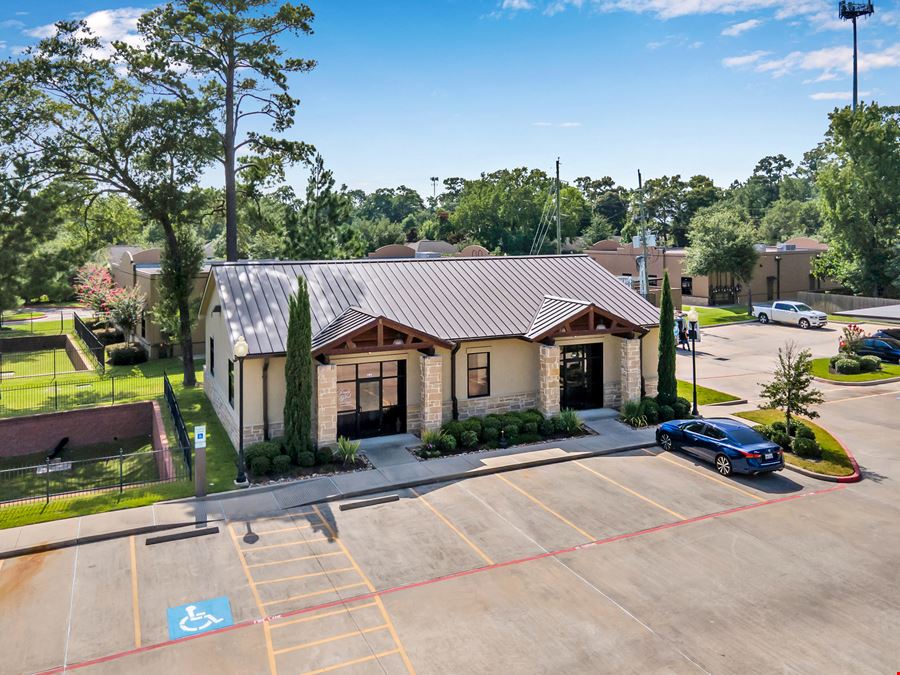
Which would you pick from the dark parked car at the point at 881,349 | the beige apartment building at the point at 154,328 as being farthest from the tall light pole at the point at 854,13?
the beige apartment building at the point at 154,328

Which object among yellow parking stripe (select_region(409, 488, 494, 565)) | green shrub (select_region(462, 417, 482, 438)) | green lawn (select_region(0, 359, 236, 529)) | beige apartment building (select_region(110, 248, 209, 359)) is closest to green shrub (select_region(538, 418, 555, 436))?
green shrub (select_region(462, 417, 482, 438))

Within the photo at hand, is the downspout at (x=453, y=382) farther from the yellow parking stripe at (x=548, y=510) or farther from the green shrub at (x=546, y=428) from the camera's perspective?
the yellow parking stripe at (x=548, y=510)

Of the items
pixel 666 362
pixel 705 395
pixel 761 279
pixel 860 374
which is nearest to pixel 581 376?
pixel 666 362

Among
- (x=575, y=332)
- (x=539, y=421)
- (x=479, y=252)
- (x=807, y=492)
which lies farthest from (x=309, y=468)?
(x=479, y=252)

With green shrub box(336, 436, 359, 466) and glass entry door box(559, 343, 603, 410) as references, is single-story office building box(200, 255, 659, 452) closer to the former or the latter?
glass entry door box(559, 343, 603, 410)

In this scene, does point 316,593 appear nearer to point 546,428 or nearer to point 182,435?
point 182,435

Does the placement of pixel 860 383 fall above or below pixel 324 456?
above
